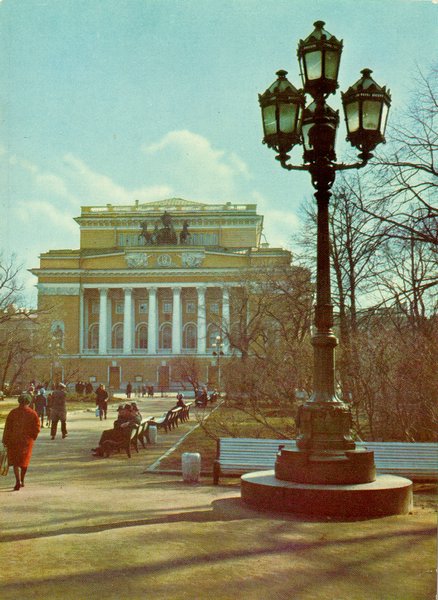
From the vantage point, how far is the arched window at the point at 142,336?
78.4 m

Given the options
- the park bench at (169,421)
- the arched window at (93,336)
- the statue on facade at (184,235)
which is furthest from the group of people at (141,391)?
the park bench at (169,421)

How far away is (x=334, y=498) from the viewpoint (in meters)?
7.23

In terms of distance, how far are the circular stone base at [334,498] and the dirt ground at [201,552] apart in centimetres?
13

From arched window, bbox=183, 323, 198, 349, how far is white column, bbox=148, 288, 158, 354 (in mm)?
3487

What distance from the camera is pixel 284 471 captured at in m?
7.79

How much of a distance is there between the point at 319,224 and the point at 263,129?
122 centimetres

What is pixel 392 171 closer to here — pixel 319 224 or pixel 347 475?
pixel 319 224

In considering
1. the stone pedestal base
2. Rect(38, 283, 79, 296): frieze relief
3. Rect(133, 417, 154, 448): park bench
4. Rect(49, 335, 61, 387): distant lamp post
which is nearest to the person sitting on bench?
Rect(133, 417, 154, 448): park bench

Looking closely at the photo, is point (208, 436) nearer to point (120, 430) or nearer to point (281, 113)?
point (120, 430)

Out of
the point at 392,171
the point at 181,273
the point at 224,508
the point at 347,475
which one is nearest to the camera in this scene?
the point at 347,475

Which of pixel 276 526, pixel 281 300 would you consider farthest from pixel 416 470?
pixel 281 300

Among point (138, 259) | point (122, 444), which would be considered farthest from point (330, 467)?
point (138, 259)

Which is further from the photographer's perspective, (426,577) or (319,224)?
(319,224)

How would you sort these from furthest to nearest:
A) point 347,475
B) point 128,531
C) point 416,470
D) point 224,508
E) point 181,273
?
point 181,273, point 416,470, point 224,508, point 347,475, point 128,531
